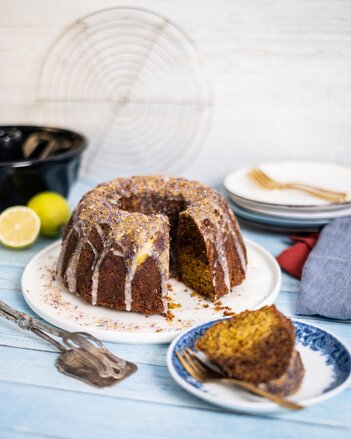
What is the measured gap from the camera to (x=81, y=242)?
193 cm

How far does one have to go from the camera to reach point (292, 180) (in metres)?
2.73

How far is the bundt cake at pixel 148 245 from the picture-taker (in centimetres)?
184

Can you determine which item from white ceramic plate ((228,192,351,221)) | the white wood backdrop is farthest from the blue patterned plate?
the white wood backdrop

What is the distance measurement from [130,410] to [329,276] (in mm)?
910

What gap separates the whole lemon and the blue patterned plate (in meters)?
1.02

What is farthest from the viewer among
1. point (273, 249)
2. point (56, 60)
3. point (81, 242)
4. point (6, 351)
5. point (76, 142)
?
point (56, 60)

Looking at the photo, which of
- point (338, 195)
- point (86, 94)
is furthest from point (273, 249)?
point (86, 94)

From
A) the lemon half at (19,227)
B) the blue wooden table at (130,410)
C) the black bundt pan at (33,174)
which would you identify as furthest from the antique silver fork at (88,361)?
the black bundt pan at (33,174)

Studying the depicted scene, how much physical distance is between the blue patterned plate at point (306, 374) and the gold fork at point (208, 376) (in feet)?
0.04

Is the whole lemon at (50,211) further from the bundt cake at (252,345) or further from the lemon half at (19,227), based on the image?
the bundt cake at (252,345)

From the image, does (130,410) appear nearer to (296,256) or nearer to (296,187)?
(296,256)

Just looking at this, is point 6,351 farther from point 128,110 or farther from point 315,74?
point 315,74

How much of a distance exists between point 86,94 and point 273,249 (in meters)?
1.37

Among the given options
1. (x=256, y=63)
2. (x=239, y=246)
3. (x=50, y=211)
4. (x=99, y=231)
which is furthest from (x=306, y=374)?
(x=256, y=63)
